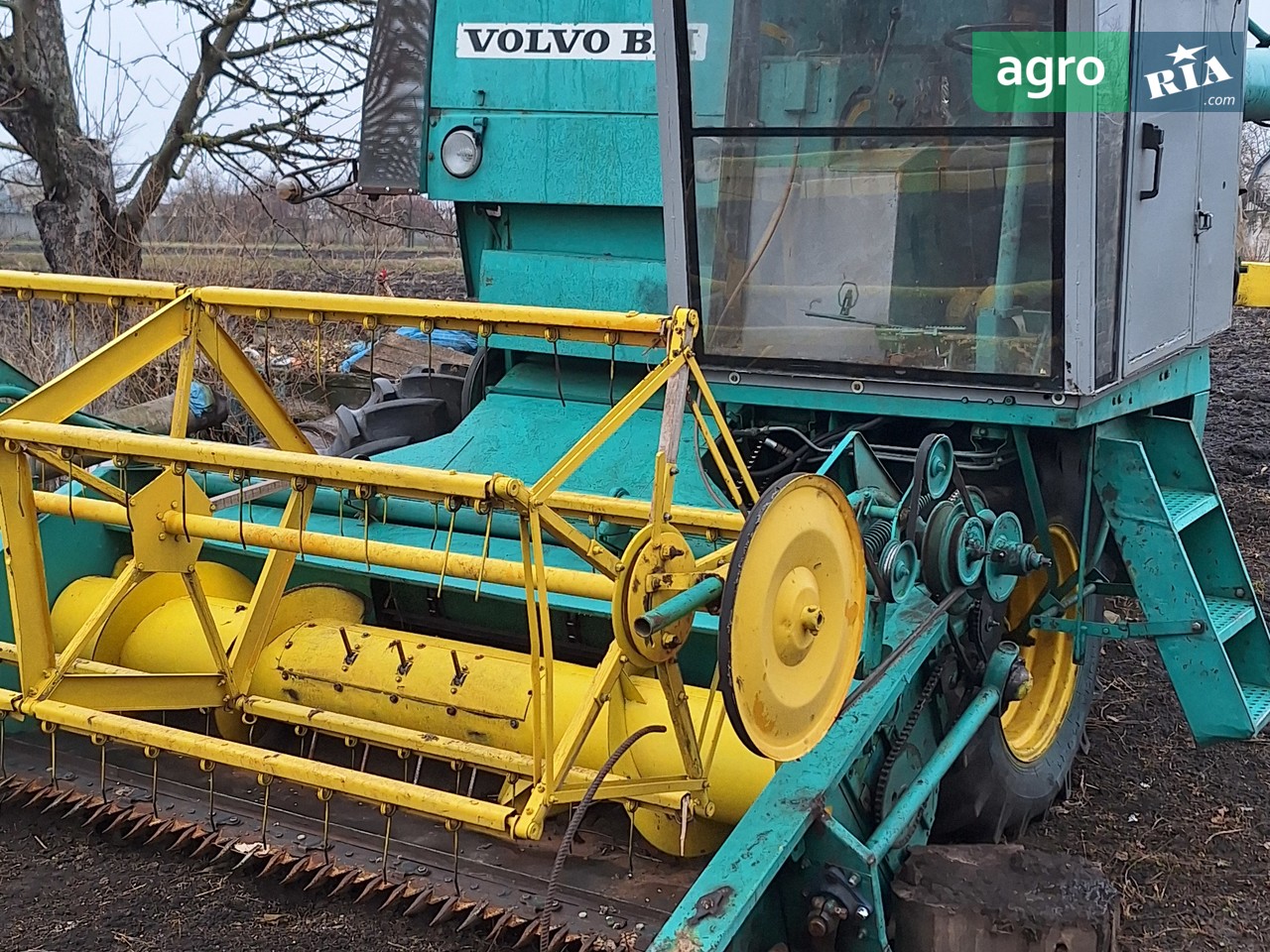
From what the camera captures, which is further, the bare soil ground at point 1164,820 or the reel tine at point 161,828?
the reel tine at point 161,828

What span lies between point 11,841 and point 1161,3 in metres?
3.38

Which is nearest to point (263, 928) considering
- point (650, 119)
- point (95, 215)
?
point (650, 119)

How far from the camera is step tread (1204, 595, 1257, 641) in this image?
324 centimetres

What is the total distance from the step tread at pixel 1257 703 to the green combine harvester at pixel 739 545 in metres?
0.02

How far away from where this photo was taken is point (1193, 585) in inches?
124

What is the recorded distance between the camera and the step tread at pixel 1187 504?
333 centimetres

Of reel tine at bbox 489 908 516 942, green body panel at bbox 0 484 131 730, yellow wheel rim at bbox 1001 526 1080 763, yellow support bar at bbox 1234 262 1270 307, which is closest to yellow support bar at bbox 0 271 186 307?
green body panel at bbox 0 484 131 730

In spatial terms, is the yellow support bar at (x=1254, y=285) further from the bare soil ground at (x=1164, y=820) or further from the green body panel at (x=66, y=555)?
the green body panel at (x=66, y=555)

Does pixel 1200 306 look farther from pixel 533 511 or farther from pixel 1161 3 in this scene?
pixel 533 511

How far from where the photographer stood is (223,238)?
847cm

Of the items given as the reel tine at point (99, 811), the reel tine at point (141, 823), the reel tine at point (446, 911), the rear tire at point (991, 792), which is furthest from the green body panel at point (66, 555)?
the rear tire at point (991, 792)

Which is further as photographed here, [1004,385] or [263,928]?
[1004,385]

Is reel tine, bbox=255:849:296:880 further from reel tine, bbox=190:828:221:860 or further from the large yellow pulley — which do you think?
the large yellow pulley

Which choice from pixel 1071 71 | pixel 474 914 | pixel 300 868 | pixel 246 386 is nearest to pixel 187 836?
pixel 300 868
